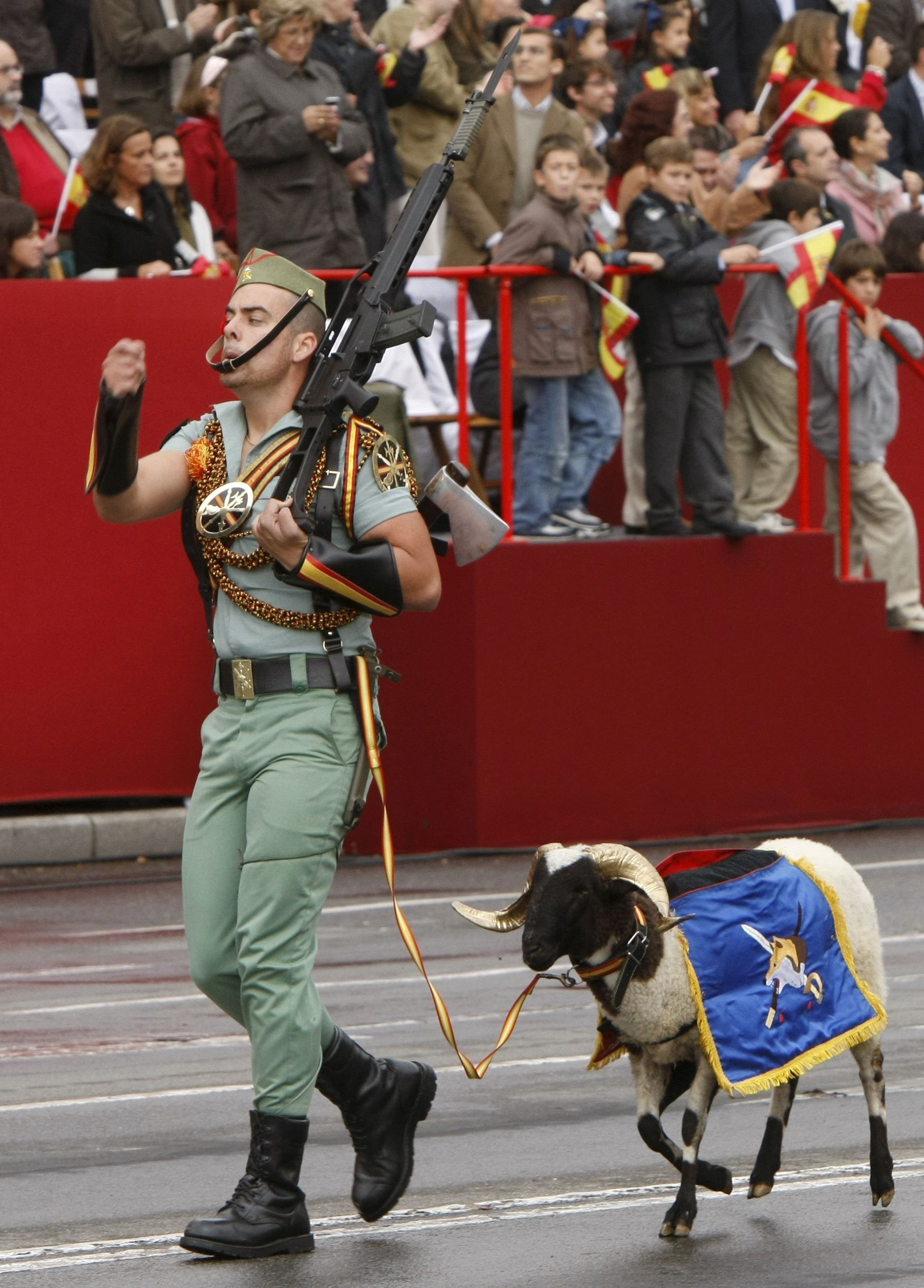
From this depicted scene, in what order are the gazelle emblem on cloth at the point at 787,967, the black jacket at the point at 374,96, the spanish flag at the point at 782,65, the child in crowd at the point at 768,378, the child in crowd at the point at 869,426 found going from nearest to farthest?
the gazelle emblem on cloth at the point at 787,967, the black jacket at the point at 374,96, the child in crowd at the point at 768,378, the child in crowd at the point at 869,426, the spanish flag at the point at 782,65

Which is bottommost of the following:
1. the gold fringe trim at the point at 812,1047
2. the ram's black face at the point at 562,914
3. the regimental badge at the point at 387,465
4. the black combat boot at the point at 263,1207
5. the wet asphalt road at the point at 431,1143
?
the wet asphalt road at the point at 431,1143

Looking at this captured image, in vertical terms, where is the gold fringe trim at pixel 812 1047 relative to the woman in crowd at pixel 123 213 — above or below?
below

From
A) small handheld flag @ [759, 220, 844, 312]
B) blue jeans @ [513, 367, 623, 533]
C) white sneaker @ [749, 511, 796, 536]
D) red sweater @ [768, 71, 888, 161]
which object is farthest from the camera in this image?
red sweater @ [768, 71, 888, 161]

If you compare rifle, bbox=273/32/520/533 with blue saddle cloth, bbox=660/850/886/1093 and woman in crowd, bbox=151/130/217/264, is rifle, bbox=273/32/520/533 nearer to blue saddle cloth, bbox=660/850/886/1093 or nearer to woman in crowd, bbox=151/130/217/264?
blue saddle cloth, bbox=660/850/886/1093

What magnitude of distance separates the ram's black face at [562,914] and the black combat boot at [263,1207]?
2.35 feet

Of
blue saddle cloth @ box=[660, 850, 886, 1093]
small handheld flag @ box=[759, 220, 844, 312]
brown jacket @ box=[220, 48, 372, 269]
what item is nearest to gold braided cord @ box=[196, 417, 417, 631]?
blue saddle cloth @ box=[660, 850, 886, 1093]

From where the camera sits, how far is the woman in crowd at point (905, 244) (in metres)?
16.5

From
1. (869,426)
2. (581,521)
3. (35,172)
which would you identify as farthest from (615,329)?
(35,172)

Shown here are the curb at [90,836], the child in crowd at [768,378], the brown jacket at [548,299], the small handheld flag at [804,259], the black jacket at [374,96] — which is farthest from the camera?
the child in crowd at [768,378]

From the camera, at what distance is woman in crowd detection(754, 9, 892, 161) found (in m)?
16.3

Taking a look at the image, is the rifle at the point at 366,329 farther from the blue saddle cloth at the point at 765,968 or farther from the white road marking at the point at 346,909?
the white road marking at the point at 346,909

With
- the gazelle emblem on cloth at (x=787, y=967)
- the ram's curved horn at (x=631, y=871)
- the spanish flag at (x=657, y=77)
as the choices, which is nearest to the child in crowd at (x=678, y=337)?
the spanish flag at (x=657, y=77)

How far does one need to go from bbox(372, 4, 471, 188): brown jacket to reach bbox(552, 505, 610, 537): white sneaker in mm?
2377

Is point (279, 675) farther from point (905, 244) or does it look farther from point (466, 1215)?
point (905, 244)
